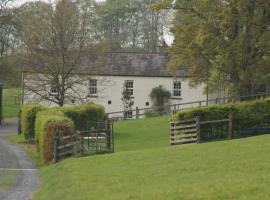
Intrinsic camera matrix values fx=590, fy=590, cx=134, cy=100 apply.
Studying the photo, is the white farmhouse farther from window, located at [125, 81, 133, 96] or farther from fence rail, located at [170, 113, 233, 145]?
fence rail, located at [170, 113, 233, 145]

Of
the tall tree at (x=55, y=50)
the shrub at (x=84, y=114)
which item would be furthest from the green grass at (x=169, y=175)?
the tall tree at (x=55, y=50)


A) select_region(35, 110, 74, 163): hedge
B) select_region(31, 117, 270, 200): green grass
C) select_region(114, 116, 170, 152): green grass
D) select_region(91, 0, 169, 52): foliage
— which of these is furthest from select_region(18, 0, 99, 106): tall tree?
select_region(91, 0, 169, 52): foliage

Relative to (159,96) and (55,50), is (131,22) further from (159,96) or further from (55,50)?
(55,50)

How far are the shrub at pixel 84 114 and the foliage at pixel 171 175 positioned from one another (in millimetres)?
16776

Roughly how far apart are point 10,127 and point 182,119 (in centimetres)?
2869

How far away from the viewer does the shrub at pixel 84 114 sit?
138 ft

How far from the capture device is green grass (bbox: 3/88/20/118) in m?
70.7

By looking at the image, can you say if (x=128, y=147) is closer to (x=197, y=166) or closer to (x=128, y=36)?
(x=197, y=166)

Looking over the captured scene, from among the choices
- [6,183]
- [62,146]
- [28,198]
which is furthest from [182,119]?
[28,198]

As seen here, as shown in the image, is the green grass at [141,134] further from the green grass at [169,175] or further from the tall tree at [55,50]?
the green grass at [169,175]

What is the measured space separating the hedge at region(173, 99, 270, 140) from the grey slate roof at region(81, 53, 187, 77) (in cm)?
2671

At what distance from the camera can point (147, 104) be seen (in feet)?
196

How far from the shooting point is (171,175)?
17.2 m

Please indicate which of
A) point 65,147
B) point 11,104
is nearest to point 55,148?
point 65,147
